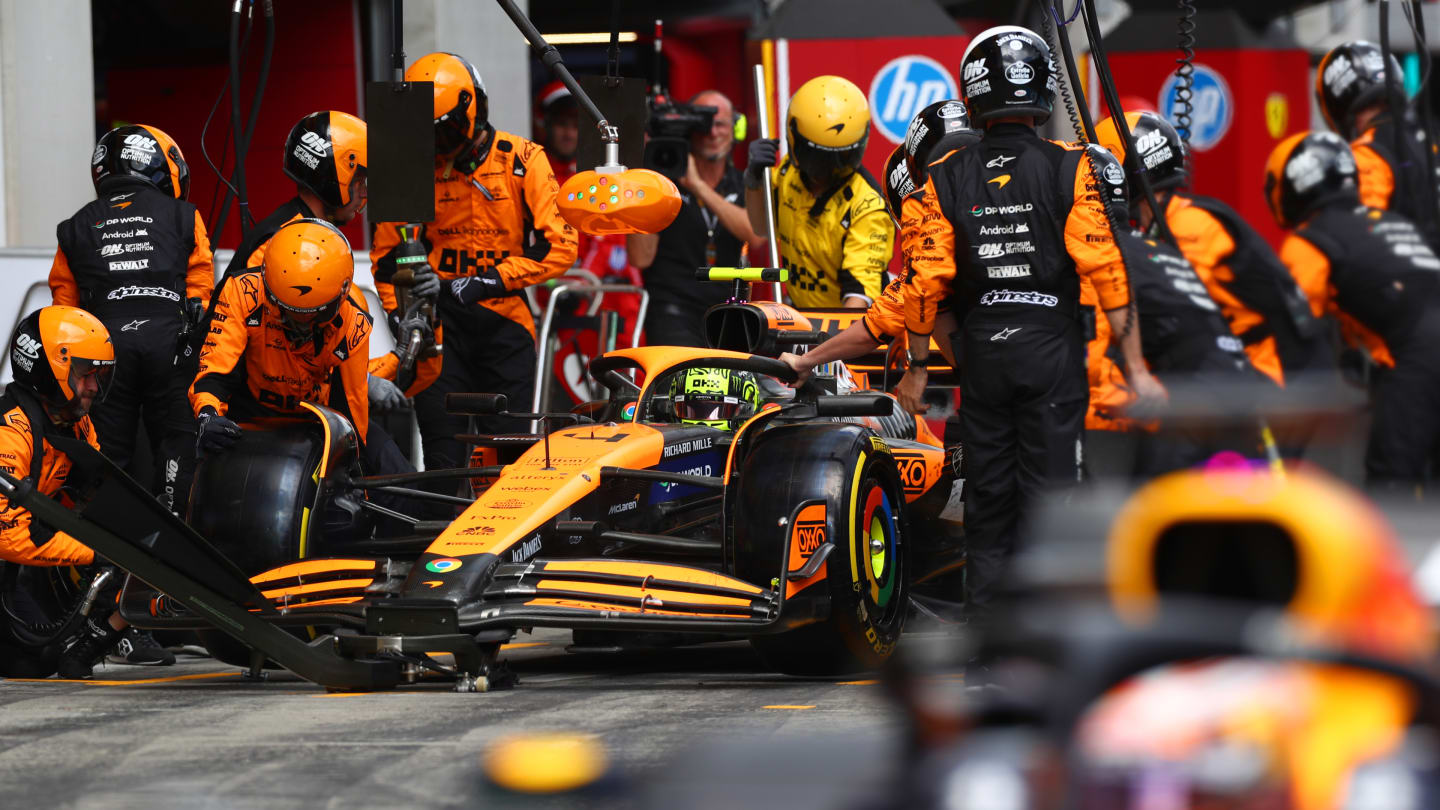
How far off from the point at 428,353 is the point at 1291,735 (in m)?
6.04

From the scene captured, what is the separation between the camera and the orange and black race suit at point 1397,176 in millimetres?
6645

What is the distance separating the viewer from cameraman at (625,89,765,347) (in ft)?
33.9

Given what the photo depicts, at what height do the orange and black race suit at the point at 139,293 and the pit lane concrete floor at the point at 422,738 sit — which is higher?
the orange and black race suit at the point at 139,293

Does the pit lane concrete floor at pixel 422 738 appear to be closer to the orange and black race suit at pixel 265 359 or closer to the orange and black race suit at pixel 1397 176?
the orange and black race suit at pixel 265 359

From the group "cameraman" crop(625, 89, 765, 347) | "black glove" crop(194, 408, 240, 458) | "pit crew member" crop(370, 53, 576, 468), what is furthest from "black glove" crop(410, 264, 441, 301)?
"cameraman" crop(625, 89, 765, 347)

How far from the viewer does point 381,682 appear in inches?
230

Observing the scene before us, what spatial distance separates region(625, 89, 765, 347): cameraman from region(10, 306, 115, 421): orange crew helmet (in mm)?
3630

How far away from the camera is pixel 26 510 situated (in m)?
6.53

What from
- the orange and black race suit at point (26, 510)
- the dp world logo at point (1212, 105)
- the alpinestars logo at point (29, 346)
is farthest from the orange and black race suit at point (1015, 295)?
the dp world logo at point (1212, 105)

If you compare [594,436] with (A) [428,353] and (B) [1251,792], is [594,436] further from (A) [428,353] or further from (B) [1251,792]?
(B) [1251,792]

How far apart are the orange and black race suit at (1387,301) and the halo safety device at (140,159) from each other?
203 inches


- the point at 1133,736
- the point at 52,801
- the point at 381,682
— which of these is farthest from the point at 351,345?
the point at 1133,736

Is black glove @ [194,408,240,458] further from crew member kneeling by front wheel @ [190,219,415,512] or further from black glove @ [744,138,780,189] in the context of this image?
black glove @ [744,138,780,189]

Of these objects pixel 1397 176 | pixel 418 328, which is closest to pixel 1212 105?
pixel 1397 176
